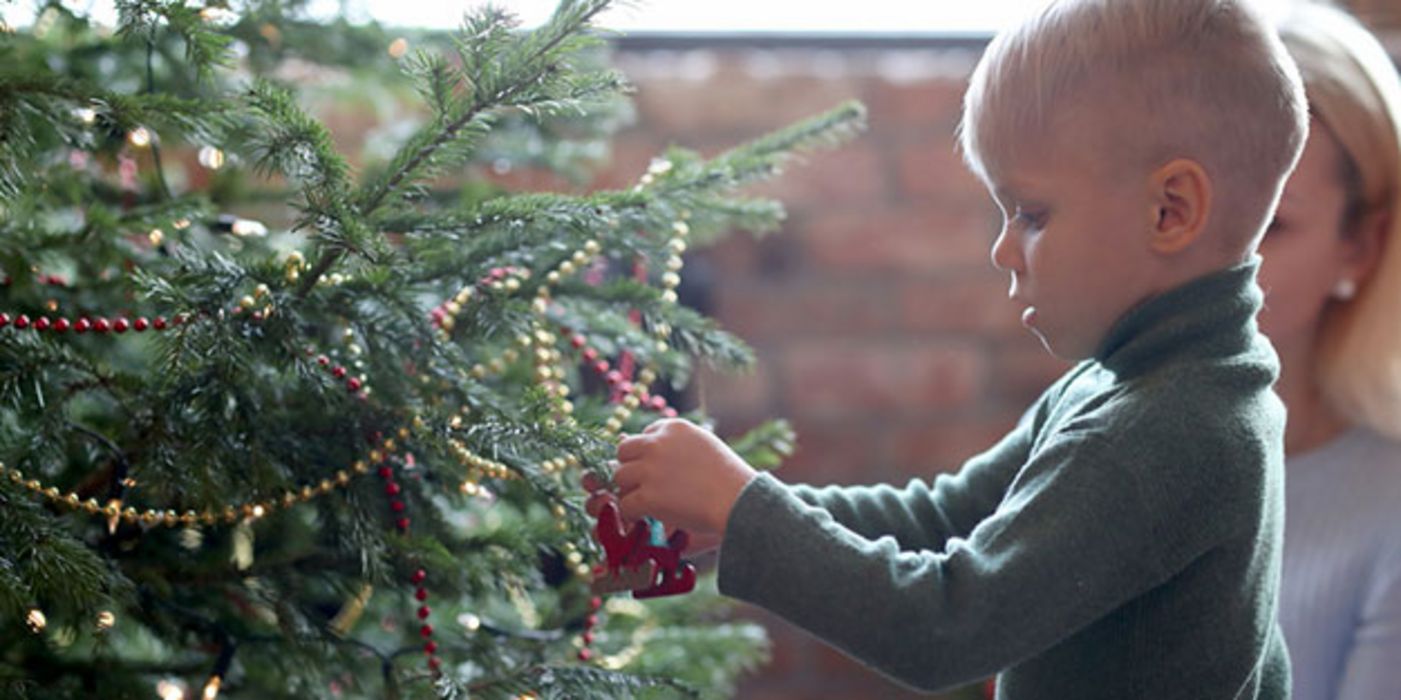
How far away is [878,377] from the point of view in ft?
5.53

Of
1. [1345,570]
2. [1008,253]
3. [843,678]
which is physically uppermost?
[1008,253]

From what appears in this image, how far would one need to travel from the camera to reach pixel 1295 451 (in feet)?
3.46

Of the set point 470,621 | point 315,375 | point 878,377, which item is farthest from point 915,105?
point 315,375

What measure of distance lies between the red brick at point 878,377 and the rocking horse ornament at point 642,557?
97cm

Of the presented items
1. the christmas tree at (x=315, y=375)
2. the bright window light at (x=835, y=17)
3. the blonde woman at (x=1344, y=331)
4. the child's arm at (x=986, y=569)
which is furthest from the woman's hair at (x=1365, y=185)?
the bright window light at (x=835, y=17)

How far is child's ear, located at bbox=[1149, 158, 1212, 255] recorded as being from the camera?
648mm

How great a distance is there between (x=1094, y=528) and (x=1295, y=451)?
0.52 m

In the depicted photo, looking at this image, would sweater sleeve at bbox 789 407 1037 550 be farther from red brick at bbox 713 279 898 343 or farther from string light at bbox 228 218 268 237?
red brick at bbox 713 279 898 343

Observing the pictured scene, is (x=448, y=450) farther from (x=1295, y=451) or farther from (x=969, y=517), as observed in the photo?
(x=1295, y=451)

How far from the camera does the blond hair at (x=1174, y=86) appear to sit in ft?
2.12

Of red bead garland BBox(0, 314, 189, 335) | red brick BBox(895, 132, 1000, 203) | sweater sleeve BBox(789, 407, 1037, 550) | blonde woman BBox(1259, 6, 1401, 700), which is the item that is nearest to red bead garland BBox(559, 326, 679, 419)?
sweater sleeve BBox(789, 407, 1037, 550)

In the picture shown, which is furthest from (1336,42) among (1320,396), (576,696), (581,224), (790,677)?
(790,677)

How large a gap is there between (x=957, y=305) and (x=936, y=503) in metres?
0.91

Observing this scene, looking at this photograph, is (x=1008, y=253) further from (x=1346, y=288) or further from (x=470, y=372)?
(x=1346, y=288)
